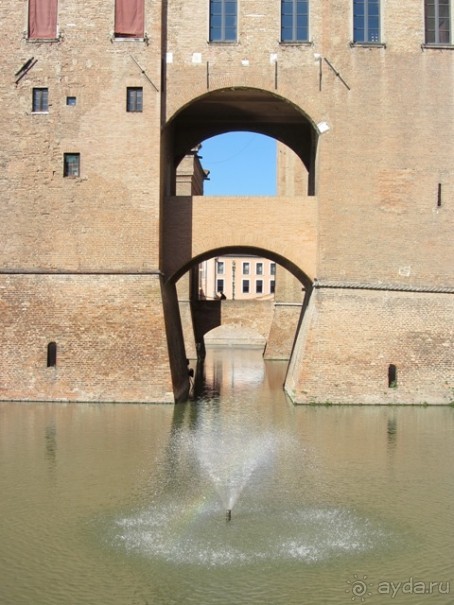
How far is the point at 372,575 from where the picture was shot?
346 inches

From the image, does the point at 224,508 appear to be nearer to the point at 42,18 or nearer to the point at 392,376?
the point at 392,376

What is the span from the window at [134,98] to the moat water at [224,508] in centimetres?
881

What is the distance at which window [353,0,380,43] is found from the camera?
2181 cm

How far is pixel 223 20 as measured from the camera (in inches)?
864

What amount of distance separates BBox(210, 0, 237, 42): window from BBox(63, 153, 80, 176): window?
17.4 feet

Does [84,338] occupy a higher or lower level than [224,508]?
higher

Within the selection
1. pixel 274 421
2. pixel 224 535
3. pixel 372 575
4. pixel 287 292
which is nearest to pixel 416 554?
pixel 372 575

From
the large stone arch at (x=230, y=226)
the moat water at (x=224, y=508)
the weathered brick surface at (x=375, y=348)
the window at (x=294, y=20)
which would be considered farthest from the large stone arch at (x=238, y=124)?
the moat water at (x=224, y=508)

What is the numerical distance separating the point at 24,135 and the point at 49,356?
6467 millimetres

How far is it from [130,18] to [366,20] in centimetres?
688

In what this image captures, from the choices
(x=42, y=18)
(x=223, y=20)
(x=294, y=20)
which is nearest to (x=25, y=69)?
(x=42, y=18)

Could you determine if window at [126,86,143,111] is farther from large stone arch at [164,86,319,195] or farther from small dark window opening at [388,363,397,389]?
small dark window opening at [388,363,397,389]

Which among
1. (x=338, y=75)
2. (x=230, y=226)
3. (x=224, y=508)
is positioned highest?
(x=338, y=75)

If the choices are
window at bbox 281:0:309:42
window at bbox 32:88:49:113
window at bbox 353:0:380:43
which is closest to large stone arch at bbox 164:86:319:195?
window at bbox 281:0:309:42
